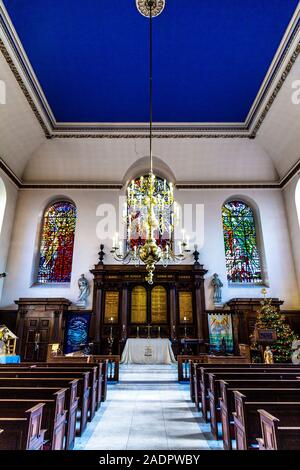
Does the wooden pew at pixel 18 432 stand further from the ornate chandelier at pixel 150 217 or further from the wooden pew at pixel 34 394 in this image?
the ornate chandelier at pixel 150 217

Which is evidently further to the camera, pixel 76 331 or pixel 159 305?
pixel 159 305

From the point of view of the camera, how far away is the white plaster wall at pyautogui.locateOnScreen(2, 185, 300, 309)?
37.7 ft

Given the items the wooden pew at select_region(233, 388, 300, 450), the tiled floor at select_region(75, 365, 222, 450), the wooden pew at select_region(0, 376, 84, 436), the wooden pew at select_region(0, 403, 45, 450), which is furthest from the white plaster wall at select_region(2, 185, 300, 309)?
the wooden pew at select_region(0, 403, 45, 450)

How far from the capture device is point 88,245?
1220 centimetres

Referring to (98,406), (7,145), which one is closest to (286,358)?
(98,406)

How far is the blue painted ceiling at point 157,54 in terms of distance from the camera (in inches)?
305

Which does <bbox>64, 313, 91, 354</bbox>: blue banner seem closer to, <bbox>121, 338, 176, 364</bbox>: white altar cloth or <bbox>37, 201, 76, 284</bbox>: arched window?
<bbox>37, 201, 76, 284</bbox>: arched window

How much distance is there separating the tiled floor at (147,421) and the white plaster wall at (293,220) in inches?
292

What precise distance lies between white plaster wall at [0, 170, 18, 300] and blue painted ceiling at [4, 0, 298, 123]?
11.8ft

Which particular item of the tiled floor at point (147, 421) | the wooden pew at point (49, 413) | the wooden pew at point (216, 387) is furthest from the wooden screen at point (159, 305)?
the wooden pew at point (49, 413)

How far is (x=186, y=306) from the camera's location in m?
11.4

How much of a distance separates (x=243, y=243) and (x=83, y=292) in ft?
23.4

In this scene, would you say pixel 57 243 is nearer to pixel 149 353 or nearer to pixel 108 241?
pixel 108 241

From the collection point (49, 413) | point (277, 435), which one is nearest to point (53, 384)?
point (49, 413)
